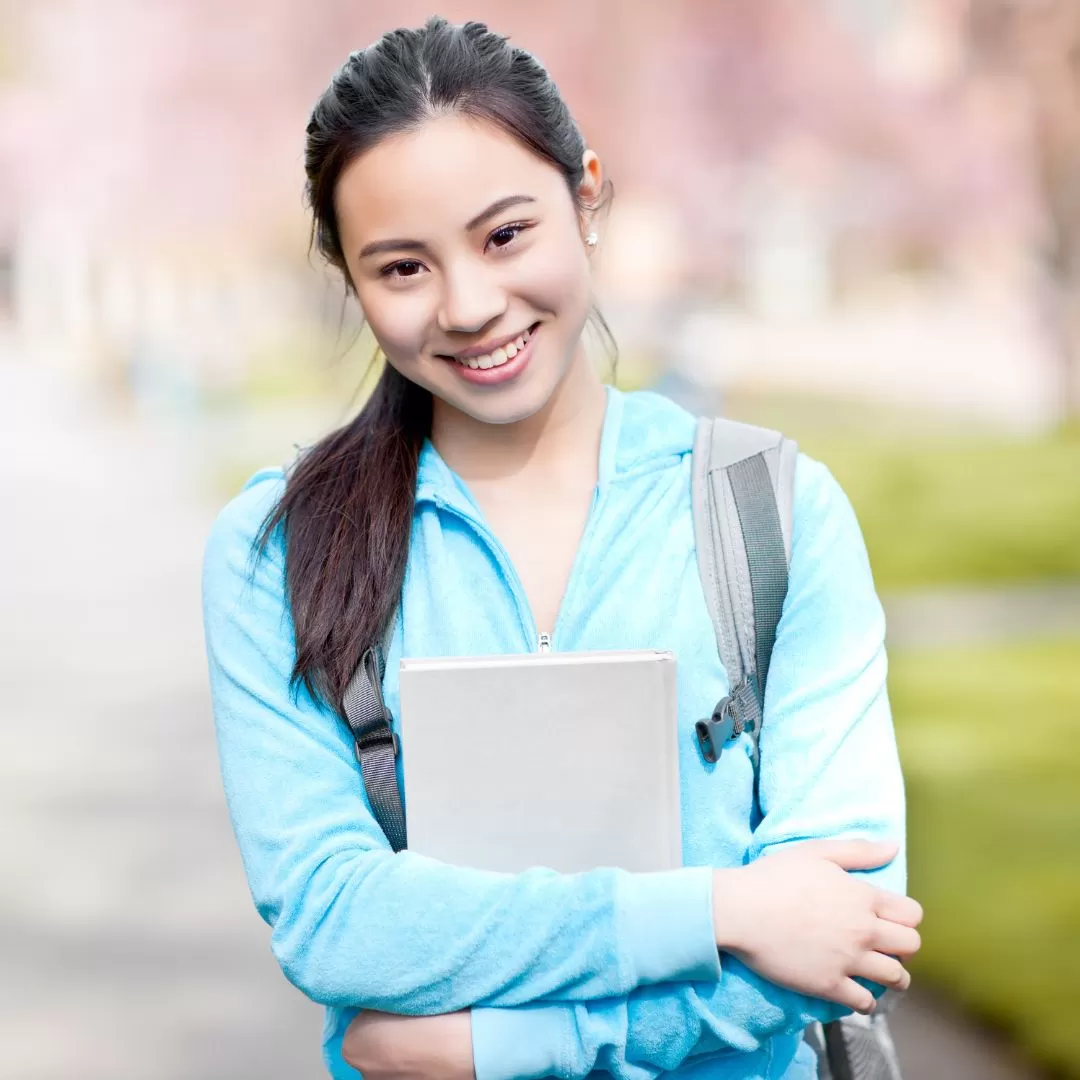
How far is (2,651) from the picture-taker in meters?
7.97

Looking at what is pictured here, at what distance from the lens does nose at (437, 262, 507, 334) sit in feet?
5.24

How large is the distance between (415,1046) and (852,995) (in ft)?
1.31

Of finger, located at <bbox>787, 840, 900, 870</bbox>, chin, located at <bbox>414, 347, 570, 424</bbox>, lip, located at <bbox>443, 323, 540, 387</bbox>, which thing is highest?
lip, located at <bbox>443, 323, 540, 387</bbox>

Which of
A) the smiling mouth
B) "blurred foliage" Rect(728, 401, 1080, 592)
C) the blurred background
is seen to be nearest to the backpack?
the smiling mouth

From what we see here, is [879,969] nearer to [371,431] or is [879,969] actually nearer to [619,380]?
[371,431]

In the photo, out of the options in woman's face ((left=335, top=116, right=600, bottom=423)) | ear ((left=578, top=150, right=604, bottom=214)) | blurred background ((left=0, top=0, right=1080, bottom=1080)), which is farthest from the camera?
blurred background ((left=0, top=0, right=1080, bottom=1080))

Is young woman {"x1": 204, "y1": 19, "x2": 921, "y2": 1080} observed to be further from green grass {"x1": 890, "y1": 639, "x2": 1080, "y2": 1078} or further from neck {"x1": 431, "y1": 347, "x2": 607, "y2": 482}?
green grass {"x1": 890, "y1": 639, "x2": 1080, "y2": 1078}

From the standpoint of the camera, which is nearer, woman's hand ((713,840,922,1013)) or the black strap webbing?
woman's hand ((713,840,922,1013))

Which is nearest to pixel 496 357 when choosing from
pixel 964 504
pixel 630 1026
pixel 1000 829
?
pixel 630 1026

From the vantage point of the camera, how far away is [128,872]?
4762 mm

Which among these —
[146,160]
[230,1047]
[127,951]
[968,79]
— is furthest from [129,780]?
[146,160]

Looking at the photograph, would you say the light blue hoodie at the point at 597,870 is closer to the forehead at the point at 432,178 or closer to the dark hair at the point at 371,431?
the dark hair at the point at 371,431

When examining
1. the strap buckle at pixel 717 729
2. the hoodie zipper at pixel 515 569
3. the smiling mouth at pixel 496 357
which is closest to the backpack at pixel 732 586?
the strap buckle at pixel 717 729

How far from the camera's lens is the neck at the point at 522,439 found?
179 cm
